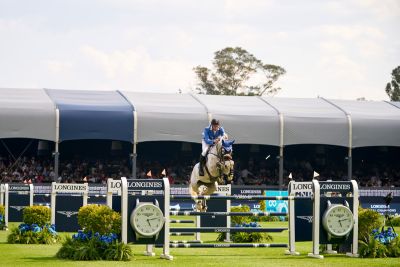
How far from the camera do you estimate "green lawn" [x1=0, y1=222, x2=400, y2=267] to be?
15266 mm

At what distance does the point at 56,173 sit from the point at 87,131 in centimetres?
290

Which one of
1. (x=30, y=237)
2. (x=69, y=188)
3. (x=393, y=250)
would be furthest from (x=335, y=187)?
(x=69, y=188)

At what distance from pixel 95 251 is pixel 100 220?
0.56 metres

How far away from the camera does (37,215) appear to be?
68.9 ft

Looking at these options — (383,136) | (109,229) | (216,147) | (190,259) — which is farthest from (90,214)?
(383,136)

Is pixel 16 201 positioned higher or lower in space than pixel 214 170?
lower

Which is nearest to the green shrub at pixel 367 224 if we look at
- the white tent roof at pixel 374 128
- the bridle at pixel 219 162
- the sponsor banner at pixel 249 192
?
the bridle at pixel 219 162

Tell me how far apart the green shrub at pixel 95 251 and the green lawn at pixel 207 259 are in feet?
0.77

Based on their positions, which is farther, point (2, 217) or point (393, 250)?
point (2, 217)

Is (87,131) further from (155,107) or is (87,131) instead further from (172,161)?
(172,161)

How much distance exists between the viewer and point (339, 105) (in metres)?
51.8

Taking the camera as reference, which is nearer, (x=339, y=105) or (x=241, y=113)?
(x=241, y=113)

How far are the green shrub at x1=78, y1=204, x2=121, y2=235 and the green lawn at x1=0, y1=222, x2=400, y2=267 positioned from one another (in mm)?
704

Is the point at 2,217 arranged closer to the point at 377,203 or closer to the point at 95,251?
the point at 95,251
